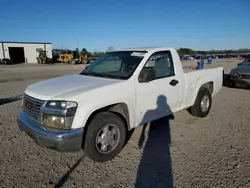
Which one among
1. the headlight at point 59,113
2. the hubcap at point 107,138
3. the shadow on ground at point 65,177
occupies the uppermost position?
the headlight at point 59,113

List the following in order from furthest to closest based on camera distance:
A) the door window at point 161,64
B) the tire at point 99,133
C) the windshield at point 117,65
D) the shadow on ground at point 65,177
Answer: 1. the door window at point 161,64
2. the windshield at point 117,65
3. the tire at point 99,133
4. the shadow on ground at point 65,177

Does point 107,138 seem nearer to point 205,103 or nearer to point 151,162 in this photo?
point 151,162

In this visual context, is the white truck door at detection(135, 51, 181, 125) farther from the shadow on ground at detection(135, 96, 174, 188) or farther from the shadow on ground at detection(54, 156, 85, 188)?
the shadow on ground at detection(54, 156, 85, 188)

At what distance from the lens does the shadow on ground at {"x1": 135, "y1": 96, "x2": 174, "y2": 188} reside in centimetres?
289

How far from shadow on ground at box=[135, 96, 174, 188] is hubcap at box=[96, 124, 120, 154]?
56 centimetres

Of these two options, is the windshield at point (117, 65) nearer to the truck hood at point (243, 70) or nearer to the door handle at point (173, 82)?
the door handle at point (173, 82)

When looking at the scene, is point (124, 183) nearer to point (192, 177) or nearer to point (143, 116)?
point (192, 177)

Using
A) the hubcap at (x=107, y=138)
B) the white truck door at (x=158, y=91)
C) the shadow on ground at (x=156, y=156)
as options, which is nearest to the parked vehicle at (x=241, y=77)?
the shadow on ground at (x=156, y=156)

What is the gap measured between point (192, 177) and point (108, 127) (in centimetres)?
148

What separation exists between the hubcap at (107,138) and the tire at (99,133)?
0.06 feet

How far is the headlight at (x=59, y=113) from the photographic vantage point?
289cm

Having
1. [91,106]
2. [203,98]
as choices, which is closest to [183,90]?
[203,98]

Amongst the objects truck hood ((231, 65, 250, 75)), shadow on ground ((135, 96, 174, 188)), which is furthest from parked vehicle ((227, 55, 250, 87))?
shadow on ground ((135, 96, 174, 188))

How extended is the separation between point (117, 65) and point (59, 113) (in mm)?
1932
